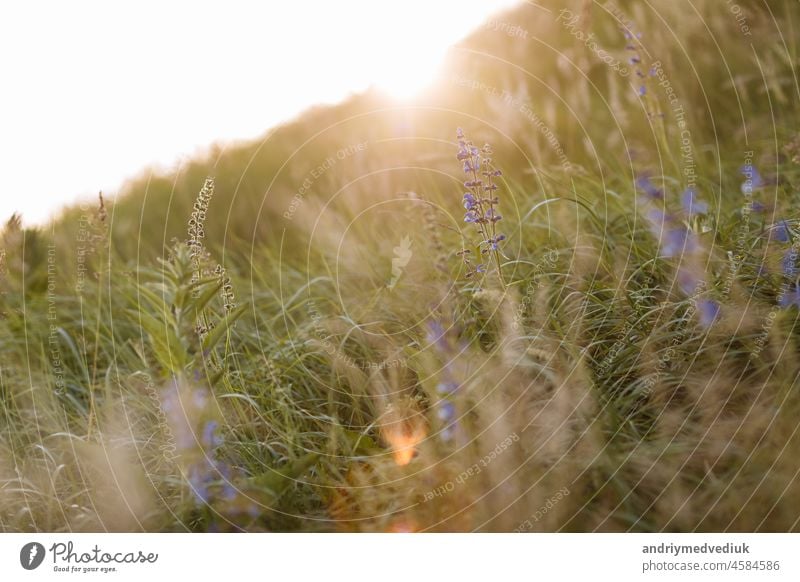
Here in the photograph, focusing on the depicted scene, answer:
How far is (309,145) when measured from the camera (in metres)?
2.53

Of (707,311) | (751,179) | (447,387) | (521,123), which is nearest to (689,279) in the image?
(707,311)

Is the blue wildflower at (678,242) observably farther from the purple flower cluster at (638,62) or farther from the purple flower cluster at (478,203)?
the purple flower cluster at (638,62)

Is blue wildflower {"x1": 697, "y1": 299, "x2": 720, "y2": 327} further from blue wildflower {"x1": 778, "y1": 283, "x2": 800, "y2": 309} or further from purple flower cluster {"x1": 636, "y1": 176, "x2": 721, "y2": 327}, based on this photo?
blue wildflower {"x1": 778, "y1": 283, "x2": 800, "y2": 309}

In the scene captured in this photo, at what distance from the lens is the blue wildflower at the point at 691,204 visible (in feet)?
6.60

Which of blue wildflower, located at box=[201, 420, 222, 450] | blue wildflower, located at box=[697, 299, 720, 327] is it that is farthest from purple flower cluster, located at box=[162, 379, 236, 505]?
blue wildflower, located at box=[697, 299, 720, 327]

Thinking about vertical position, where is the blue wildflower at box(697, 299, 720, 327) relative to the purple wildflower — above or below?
below

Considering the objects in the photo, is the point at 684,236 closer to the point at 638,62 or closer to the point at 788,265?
the point at 788,265

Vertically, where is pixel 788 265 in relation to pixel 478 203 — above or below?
below

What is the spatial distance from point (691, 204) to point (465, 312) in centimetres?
76

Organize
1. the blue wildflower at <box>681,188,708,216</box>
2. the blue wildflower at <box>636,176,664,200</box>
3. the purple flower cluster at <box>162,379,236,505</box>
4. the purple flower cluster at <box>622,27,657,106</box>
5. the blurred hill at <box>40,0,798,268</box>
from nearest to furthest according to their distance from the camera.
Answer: the purple flower cluster at <box>162,379,236,505</box>, the blue wildflower at <box>681,188,708,216</box>, the blue wildflower at <box>636,176,664,200</box>, the purple flower cluster at <box>622,27,657,106</box>, the blurred hill at <box>40,0,798,268</box>

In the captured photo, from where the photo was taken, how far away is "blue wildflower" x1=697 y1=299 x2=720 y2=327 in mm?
1776

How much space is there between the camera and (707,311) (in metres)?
1.79
